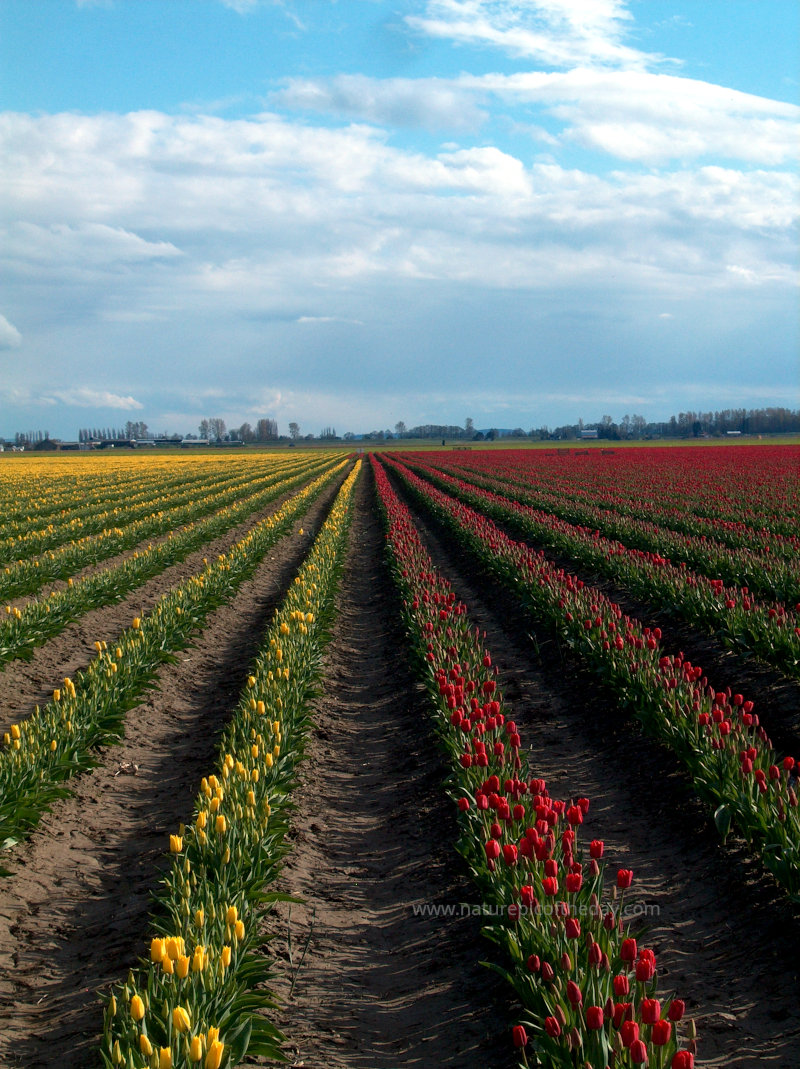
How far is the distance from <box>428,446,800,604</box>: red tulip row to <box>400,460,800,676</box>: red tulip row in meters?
0.51

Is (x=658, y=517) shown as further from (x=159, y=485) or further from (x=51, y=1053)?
(x=159, y=485)

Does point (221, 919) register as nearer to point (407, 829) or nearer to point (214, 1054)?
point (214, 1054)

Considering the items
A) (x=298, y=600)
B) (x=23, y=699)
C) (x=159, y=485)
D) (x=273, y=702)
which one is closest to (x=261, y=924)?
(x=273, y=702)

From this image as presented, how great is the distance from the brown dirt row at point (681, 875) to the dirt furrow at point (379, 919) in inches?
42.1

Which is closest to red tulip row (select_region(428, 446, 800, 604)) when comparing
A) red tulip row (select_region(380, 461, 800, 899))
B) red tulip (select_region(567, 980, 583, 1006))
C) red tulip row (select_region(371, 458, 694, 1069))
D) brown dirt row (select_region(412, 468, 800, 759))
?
brown dirt row (select_region(412, 468, 800, 759))

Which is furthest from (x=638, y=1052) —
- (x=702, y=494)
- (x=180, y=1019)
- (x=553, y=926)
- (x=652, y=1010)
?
(x=702, y=494)

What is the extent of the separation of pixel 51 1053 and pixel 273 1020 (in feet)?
3.46

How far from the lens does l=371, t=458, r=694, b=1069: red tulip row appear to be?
2.93 metres

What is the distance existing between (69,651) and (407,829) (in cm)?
707

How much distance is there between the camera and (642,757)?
7129mm

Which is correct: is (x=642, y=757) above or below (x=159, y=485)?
below

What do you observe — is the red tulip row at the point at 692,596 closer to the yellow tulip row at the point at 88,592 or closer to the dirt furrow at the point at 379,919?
the dirt furrow at the point at 379,919

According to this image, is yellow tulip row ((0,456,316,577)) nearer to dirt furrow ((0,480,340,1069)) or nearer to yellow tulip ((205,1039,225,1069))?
dirt furrow ((0,480,340,1069))

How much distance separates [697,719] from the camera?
20.6 feet
